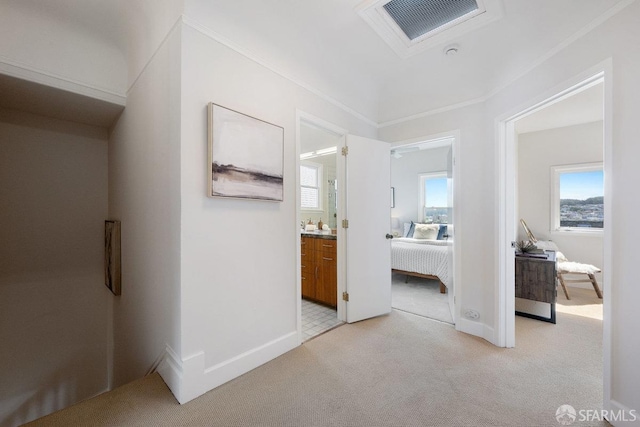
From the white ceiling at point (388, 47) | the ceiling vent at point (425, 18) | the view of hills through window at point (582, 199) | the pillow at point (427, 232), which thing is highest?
the ceiling vent at point (425, 18)

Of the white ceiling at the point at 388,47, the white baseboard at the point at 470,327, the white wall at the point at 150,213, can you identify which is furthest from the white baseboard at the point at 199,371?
the white ceiling at the point at 388,47

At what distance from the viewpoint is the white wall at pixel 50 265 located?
2658 millimetres

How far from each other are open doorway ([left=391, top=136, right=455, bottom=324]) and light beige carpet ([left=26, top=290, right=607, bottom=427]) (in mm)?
917

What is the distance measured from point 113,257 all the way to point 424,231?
4928mm

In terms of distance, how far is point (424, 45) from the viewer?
8.00 ft

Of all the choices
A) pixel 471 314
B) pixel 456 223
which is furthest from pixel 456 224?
pixel 471 314

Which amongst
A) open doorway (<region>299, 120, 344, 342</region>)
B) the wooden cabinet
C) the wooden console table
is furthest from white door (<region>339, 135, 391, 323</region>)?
the wooden console table

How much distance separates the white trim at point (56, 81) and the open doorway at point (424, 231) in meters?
3.12

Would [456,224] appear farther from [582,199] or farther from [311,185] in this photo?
[582,199]

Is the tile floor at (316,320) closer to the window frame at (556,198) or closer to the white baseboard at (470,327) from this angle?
the white baseboard at (470,327)

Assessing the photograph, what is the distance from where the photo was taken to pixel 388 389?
175 centimetres

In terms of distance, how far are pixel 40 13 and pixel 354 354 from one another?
3.77m

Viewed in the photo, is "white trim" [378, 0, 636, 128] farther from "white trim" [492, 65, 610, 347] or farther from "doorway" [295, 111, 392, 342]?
"doorway" [295, 111, 392, 342]

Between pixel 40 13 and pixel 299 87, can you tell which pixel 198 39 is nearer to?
pixel 299 87
